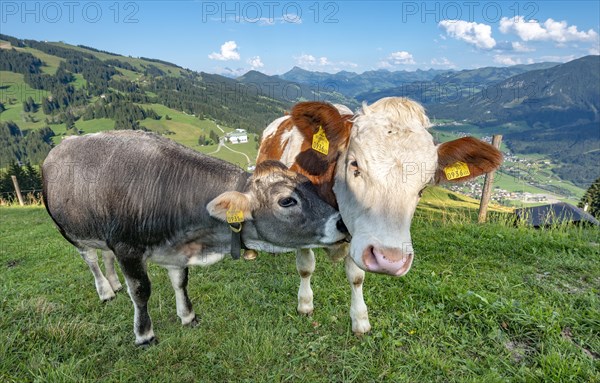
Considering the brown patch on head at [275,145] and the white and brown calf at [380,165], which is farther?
the brown patch on head at [275,145]

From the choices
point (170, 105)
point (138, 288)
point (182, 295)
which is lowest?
point (182, 295)

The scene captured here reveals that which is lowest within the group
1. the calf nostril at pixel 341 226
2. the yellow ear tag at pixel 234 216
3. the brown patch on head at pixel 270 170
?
the calf nostril at pixel 341 226

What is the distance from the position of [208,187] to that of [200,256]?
34.1 inches

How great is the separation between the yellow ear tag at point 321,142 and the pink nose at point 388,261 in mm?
1226

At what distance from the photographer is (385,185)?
2680 millimetres

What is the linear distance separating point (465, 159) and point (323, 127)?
1.39m

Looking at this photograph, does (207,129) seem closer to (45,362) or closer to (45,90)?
(45,90)

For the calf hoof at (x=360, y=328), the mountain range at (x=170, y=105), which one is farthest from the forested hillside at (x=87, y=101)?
the calf hoof at (x=360, y=328)

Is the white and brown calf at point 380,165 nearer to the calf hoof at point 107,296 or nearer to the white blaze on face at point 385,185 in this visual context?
the white blaze on face at point 385,185

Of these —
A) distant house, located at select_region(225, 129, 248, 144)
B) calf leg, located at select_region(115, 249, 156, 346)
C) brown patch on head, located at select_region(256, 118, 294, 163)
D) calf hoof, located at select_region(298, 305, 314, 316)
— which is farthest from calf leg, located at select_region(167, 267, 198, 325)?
distant house, located at select_region(225, 129, 248, 144)

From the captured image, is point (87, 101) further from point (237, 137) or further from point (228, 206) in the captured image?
point (228, 206)

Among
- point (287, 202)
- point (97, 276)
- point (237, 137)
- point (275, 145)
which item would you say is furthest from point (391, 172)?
point (237, 137)

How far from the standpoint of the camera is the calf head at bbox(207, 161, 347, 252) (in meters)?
3.34

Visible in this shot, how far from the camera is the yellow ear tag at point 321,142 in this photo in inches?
131
